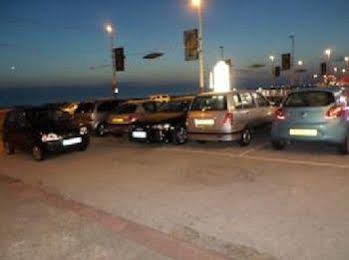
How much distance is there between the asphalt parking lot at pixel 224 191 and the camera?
541cm

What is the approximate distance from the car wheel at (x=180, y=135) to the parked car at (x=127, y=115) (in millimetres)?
2616

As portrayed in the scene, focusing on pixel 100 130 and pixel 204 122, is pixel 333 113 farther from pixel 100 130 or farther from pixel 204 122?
pixel 100 130

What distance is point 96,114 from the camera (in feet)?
62.7

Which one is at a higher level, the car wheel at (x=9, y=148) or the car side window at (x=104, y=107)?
the car side window at (x=104, y=107)

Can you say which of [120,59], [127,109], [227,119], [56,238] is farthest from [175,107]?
[120,59]

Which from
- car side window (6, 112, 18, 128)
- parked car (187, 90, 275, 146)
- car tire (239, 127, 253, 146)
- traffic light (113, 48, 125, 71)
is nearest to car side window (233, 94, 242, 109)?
parked car (187, 90, 275, 146)

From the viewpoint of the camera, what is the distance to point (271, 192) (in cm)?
759

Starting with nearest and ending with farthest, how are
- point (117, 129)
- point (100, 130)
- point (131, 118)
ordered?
point (131, 118) → point (117, 129) → point (100, 130)

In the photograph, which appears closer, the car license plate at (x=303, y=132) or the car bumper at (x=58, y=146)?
the car license plate at (x=303, y=132)

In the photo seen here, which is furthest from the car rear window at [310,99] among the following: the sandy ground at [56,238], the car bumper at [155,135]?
the sandy ground at [56,238]

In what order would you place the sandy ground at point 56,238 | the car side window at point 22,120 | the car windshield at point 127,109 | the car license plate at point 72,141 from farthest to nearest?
the car windshield at point 127,109
the car side window at point 22,120
the car license plate at point 72,141
the sandy ground at point 56,238

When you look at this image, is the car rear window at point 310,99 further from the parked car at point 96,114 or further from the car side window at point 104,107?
the car side window at point 104,107

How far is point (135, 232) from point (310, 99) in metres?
6.68

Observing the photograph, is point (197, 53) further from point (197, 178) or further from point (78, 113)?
point (197, 178)
